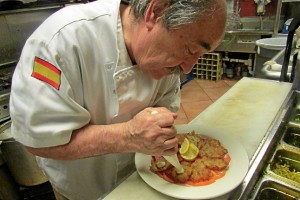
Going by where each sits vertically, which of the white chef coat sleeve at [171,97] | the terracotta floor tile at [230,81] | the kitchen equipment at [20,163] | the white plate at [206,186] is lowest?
the terracotta floor tile at [230,81]

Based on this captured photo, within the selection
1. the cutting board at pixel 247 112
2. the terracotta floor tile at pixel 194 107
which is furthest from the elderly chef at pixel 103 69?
the terracotta floor tile at pixel 194 107

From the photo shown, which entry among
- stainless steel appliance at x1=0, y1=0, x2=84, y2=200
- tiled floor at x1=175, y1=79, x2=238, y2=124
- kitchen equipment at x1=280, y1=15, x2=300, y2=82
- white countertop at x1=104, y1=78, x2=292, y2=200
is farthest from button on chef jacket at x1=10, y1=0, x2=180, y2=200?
tiled floor at x1=175, y1=79, x2=238, y2=124

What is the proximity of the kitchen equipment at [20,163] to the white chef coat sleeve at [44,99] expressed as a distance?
3.87 ft

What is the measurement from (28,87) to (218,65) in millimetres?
3793

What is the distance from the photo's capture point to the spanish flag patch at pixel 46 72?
73cm

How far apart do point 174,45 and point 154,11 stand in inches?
4.5

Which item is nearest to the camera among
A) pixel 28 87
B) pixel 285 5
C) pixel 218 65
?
pixel 28 87

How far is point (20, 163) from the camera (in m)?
1.90

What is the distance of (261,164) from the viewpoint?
0.95 meters

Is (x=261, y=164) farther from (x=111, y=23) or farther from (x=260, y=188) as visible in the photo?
(x=111, y=23)

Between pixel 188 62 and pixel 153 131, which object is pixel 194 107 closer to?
pixel 188 62

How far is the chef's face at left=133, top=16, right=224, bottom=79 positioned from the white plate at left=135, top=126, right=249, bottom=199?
0.34m

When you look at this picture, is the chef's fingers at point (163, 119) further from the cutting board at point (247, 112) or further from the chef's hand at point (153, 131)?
the cutting board at point (247, 112)

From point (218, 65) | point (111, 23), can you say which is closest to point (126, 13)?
point (111, 23)
